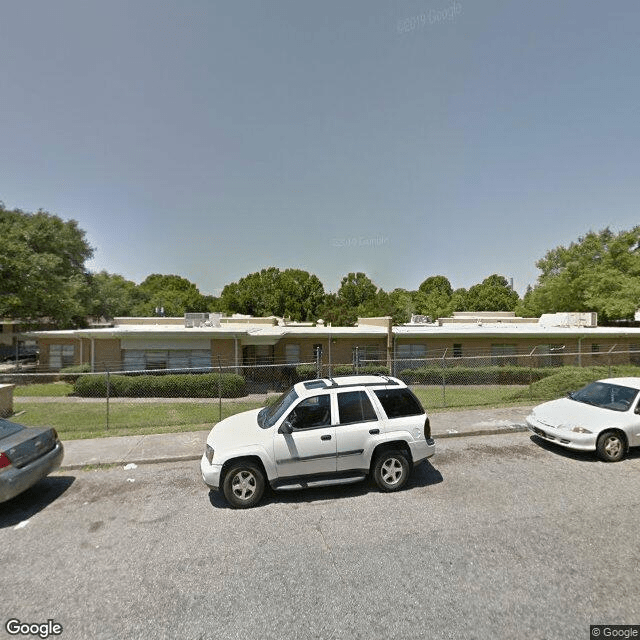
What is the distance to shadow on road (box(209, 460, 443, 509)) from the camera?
5.46 metres

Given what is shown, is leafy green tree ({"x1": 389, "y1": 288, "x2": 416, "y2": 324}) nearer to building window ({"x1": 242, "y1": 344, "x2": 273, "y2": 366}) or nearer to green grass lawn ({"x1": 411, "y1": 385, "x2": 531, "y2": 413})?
building window ({"x1": 242, "y1": 344, "x2": 273, "y2": 366})

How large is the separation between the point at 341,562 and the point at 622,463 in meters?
5.98

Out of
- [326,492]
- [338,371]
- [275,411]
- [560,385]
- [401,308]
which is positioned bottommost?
[326,492]

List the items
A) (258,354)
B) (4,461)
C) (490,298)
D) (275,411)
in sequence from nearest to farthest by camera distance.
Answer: (4,461) < (275,411) < (258,354) < (490,298)

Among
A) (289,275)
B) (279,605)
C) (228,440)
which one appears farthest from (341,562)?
(289,275)

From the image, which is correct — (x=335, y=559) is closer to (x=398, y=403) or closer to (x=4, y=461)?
(x=398, y=403)

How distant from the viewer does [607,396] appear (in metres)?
7.52

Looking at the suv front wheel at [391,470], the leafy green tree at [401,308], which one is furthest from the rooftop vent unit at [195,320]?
the leafy green tree at [401,308]

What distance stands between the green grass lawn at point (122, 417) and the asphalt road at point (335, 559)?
3.41 m

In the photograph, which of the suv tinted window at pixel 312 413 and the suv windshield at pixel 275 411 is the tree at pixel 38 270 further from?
the suv tinted window at pixel 312 413

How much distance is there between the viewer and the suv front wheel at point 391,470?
18.5 feet

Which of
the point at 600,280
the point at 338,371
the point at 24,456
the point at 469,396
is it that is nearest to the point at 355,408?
the point at 24,456

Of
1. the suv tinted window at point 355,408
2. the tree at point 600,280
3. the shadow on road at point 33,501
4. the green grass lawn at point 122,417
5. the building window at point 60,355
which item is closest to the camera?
the shadow on road at point 33,501

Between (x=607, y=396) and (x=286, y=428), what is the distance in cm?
693
